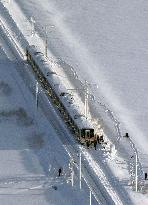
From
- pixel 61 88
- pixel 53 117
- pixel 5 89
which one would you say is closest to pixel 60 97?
pixel 61 88

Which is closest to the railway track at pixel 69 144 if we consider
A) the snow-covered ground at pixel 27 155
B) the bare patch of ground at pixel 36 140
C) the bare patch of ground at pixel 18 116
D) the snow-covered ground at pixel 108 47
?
the snow-covered ground at pixel 27 155

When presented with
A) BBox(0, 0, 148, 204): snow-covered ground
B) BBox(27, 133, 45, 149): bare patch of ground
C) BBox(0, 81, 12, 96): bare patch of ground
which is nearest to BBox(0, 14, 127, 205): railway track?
BBox(0, 0, 148, 204): snow-covered ground

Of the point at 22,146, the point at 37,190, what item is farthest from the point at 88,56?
the point at 37,190

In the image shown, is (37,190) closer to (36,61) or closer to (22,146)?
(22,146)

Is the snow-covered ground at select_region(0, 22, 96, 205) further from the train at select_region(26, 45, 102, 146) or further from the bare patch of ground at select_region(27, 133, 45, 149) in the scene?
the train at select_region(26, 45, 102, 146)

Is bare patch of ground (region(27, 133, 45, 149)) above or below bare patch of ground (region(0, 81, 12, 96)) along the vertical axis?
below

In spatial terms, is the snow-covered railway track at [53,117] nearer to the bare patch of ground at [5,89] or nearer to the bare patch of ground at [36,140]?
the bare patch of ground at [36,140]
